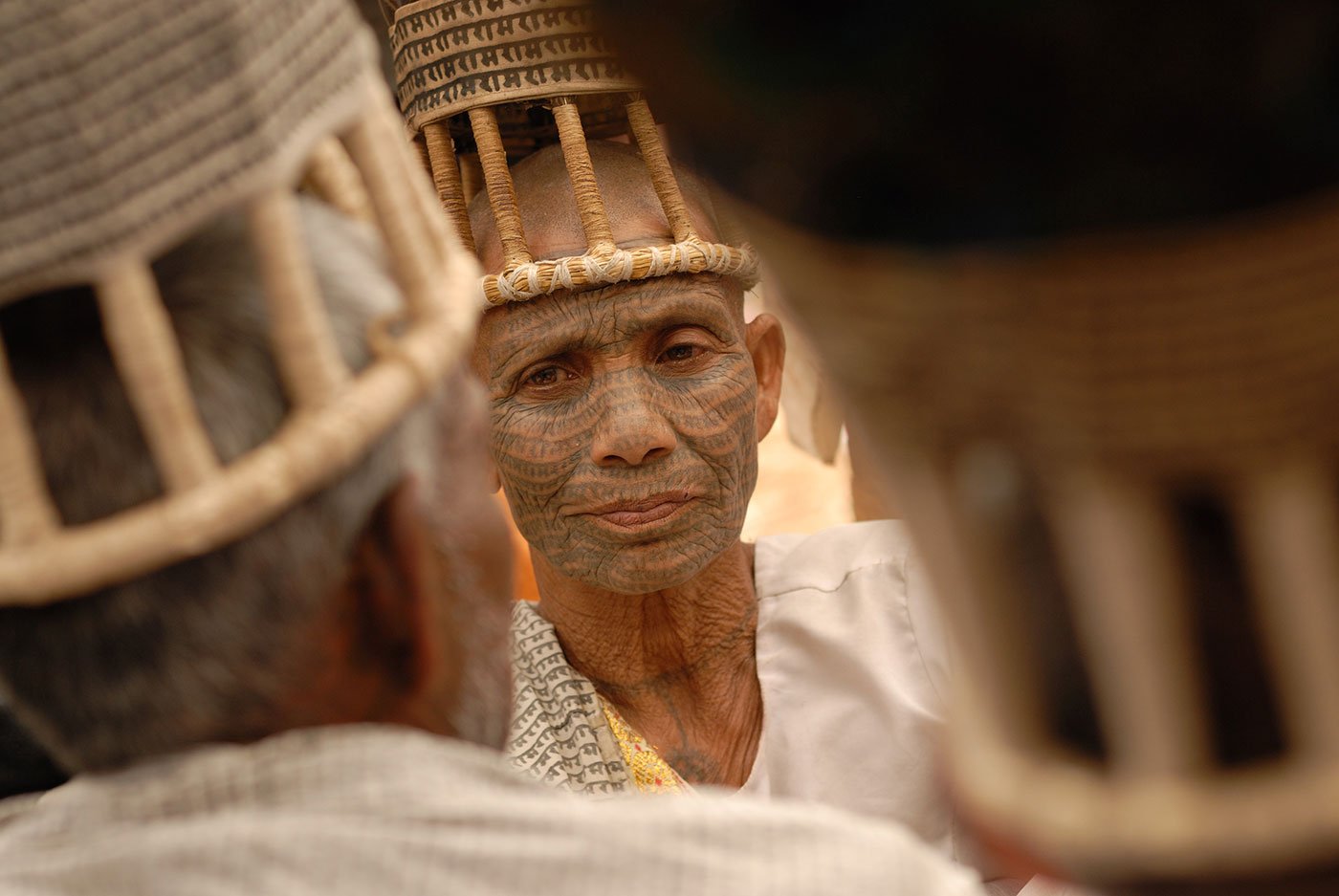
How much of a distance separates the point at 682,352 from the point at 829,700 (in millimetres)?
690

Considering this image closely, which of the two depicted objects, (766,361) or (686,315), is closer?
(686,315)

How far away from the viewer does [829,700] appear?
8.09ft

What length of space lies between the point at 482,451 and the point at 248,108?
1.33 ft

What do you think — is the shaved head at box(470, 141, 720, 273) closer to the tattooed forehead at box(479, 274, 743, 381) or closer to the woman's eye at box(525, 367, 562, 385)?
the tattooed forehead at box(479, 274, 743, 381)

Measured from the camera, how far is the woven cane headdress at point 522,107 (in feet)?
7.32

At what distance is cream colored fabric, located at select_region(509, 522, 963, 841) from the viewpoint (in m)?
2.36

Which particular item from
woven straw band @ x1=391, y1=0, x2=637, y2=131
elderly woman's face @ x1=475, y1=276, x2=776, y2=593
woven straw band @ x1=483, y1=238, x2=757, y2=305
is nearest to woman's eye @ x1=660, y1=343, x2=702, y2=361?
elderly woman's face @ x1=475, y1=276, x2=776, y2=593

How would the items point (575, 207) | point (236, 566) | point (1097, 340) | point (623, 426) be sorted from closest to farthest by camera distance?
point (1097, 340) → point (236, 566) → point (623, 426) → point (575, 207)

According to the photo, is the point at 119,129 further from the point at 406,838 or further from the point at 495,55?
the point at 495,55

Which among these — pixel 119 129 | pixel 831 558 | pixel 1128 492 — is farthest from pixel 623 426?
pixel 1128 492

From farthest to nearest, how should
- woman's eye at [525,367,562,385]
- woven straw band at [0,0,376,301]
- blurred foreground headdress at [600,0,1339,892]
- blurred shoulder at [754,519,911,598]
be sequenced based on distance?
blurred shoulder at [754,519,911,598] → woman's eye at [525,367,562,385] → woven straw band at [0,0,376,301] → blurred foreground headdress at [600,0,1339,892]

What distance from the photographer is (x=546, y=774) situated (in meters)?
2.33

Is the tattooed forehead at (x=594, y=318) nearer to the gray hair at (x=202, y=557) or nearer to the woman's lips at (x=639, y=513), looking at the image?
the woman's lips at (x=639, y=513)

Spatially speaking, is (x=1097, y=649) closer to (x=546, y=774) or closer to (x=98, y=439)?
(x=98, y=439)
